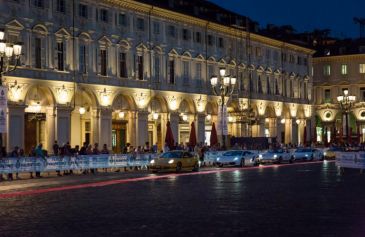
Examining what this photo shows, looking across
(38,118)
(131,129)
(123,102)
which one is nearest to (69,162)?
(38,118)

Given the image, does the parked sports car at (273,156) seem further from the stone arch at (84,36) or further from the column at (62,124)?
the stone arch at (84,36)

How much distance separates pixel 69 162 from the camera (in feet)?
143

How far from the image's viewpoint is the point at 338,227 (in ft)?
53.5

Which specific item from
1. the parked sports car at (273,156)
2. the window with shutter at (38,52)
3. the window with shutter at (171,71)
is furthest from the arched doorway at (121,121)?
the parked sports car at (273,156)

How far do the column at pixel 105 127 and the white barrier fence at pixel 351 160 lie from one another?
18.8 m

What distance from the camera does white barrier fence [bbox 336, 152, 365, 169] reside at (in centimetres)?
4428

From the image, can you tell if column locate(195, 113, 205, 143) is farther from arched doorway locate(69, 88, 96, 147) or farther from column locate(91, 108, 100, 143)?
column locate(91, 108, 100, 143)

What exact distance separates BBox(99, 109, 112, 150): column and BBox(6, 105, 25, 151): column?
8830 mm

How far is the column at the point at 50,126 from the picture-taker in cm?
5216

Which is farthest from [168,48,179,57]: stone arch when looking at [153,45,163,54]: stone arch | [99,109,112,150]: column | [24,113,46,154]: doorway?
[24,113,46,154]: doorway

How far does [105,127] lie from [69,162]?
1449cm

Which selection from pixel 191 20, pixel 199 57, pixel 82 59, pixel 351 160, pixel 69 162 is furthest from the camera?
pixel 199 57

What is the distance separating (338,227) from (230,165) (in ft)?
124

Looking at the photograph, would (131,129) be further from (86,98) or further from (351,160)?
(351,160)
